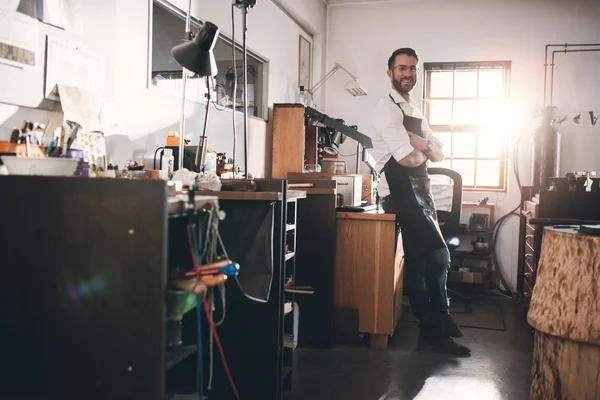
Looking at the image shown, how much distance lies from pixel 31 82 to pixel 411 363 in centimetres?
229

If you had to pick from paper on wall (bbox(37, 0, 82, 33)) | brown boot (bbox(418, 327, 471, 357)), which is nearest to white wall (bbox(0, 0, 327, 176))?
paper on wall (bbox(37, 0, 82, 33))

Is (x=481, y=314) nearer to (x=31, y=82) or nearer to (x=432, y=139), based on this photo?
(x=432, y=139)

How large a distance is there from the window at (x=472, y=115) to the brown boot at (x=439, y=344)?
248cm

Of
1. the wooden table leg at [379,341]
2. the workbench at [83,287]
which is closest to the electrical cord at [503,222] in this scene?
the wooden table leg at [379,341]

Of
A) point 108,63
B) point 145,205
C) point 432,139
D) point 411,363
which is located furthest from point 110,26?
point 411,363

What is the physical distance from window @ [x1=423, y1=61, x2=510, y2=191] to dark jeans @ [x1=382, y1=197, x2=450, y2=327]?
236 centimetres

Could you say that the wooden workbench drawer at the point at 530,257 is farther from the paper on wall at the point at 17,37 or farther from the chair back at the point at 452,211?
the paper on wall at the point at 17,37

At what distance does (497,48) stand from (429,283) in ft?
9.96

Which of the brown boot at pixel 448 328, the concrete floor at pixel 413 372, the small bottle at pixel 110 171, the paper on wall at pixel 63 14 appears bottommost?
the concrete floor at pixel 413 372

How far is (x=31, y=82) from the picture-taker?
199 cm

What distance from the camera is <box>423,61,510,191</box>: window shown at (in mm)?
5293

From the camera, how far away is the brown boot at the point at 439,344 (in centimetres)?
314

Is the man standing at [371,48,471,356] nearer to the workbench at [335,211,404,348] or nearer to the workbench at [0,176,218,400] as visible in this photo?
the workbench at [335,211,404,348]

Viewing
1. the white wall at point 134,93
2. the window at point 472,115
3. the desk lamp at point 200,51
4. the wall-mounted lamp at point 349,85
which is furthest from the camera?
the window at point 472,115
